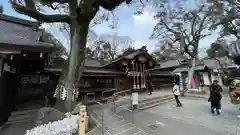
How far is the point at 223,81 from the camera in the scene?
1039 inches

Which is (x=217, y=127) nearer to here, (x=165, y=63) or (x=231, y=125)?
(x=231, y=125)

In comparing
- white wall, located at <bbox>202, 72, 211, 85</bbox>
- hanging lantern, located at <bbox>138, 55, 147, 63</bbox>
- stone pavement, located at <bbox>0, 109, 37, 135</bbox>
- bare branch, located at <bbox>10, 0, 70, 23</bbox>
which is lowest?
stone pavement, located at <bbox>0, 109, 37, 135</bbox>

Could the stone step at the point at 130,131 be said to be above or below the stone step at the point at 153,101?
below

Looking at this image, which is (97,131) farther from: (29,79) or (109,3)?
(29,79)

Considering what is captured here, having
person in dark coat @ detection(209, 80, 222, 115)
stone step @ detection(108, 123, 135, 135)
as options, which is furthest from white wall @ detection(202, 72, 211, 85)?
stone step @ detection(108, 123, 135, 135)

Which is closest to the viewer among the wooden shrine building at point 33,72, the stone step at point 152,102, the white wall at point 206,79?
the wooden shrine building at point 33,72

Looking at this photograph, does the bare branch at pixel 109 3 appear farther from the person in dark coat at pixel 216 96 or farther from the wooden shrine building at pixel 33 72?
the person in dark coat at pixel 216 96

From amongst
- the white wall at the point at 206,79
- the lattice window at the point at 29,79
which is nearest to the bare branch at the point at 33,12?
the lattice window at the point at 29,79

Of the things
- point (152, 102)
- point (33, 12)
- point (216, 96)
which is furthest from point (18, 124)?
point (216, 96)

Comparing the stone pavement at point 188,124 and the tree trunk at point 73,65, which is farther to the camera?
the tree trunk at point 73,65

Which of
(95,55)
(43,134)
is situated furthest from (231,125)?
(95,55)

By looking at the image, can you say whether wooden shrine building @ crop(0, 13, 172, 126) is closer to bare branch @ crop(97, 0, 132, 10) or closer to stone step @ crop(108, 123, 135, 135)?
bare branch @ crop(97, 0, 132, 10)

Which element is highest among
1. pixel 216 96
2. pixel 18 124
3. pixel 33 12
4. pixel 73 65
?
pixel 33 12

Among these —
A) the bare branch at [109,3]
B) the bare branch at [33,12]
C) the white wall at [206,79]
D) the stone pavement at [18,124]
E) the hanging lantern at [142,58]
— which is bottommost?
the stone pavement at [18,124]
